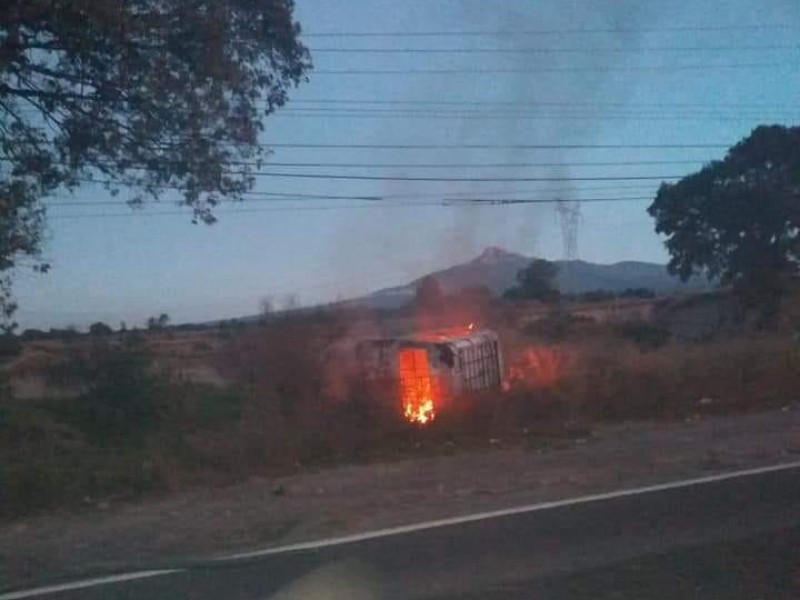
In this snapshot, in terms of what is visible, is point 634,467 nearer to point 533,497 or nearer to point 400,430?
point 533,497

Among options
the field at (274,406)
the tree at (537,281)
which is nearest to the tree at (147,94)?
the field at (274,406)

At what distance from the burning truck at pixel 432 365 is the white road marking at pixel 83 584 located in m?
13.6

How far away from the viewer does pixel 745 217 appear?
2021 inches

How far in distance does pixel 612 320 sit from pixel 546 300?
643 inches

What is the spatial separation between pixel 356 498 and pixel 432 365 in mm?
15239

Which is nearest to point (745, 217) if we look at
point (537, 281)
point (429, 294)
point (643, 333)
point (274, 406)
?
point (643, 333)

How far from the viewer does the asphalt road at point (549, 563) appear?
1068 centimetres

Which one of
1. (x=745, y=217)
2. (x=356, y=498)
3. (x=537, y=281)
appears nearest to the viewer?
(x=356, y=498)

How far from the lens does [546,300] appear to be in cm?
7219

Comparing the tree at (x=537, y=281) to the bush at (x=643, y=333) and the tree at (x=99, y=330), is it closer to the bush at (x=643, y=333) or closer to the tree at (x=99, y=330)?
the bush at (x=643, y=333)

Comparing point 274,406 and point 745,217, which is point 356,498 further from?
point 745,217

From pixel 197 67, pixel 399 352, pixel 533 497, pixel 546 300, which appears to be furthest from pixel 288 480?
pixel 546 300

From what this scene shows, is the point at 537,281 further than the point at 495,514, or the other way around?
the point at 537,281

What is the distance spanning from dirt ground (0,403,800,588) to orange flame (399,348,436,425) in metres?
3.21
